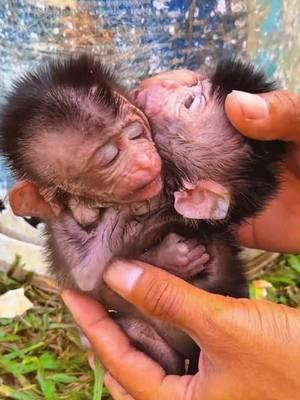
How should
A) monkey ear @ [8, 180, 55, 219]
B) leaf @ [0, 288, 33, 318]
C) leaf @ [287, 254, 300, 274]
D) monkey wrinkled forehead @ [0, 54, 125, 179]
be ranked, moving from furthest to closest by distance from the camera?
1. leaf @ [287, 254, 300, 274]
2. leaf @ [0, 288, 33, 318]
3. monkey ear @ [8, 180, 55, 219]
4. monkey wrinkled forehead @ [0, 54, 125, 179]

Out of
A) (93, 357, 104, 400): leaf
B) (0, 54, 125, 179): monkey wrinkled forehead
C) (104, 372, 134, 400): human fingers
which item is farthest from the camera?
(93, 357, 104, 400): leaf

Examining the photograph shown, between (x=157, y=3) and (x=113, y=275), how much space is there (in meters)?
0.85

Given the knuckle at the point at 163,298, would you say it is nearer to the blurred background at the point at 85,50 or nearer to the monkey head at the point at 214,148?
the monkey head at the point at 214,148

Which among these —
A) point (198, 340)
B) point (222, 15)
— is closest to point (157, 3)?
point (222, 15)

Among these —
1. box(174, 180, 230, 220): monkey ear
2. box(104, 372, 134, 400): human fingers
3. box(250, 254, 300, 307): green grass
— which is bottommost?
box(250, 254, 300, 307): green grass

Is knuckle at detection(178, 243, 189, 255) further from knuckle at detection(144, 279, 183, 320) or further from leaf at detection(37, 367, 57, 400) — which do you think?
leaf at detection(37, 367, 57, 400)

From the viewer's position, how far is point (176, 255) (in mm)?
1938

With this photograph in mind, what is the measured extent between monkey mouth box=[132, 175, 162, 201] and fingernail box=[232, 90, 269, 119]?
8.5 inches

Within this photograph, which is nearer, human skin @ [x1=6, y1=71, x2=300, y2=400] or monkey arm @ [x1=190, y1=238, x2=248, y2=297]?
human skin @ [x1=6, y1=71, x2=300, y2=400]

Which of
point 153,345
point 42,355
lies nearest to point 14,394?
point 42,355

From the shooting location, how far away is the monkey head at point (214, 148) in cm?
190

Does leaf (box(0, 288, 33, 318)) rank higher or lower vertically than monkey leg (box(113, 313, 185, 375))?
lower

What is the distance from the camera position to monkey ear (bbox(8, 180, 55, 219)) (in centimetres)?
186

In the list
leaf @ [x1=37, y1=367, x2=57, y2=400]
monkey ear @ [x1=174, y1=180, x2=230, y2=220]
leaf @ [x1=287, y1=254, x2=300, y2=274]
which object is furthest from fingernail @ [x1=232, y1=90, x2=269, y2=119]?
leaf @ [x1=287, y1=254, x2=300, y2=274]
